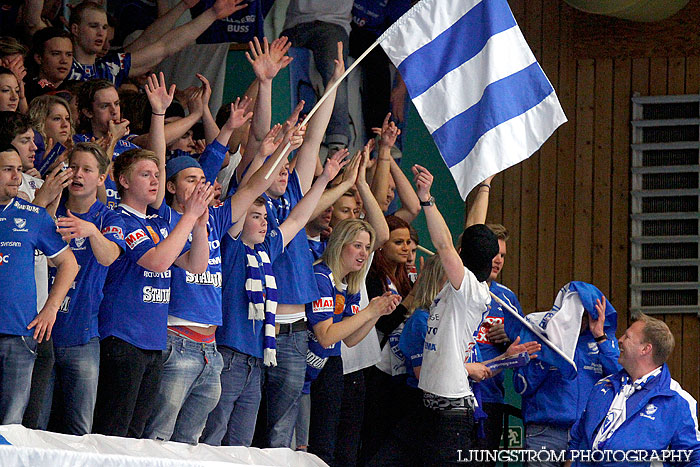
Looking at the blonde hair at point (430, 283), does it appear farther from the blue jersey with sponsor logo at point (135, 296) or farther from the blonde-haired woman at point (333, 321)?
the blue jersey with sponsor logo at point (135, 296)

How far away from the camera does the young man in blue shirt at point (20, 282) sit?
153 inches

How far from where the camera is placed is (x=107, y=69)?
5.93 metres

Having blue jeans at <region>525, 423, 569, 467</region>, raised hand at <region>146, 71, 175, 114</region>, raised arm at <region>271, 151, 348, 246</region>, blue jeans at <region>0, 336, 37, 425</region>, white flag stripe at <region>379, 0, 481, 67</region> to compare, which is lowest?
blue jeans at <region>525, 423, 569, 467</region>

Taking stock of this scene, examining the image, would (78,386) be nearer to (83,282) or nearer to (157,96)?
(83,282)

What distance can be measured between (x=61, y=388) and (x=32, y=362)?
0.24m

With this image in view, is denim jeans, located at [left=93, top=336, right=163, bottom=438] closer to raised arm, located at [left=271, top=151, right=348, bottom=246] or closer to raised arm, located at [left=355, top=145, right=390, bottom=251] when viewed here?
raised arm, located at [left=271, top=151, right=348, bottom=246]

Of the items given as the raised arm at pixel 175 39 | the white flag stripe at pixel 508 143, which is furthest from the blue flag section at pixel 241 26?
the white flag stripe at pixel 508 143

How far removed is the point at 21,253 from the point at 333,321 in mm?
1785

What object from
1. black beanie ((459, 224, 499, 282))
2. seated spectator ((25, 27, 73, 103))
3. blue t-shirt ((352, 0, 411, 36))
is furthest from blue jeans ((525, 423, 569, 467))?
blue t-shirt ((352, 0, 411, 36))

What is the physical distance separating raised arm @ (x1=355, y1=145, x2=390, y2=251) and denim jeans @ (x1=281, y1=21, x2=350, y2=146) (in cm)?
186

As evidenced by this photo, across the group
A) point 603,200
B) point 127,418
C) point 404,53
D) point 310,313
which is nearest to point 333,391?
point 310,313

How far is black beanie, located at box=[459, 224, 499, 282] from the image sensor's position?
5188mm

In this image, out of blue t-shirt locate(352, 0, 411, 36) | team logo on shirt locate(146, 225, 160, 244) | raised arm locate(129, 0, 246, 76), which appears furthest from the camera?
blue t-shirt locate(352, 0, 411, 36)

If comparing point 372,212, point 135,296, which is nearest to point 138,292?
point 135,296
